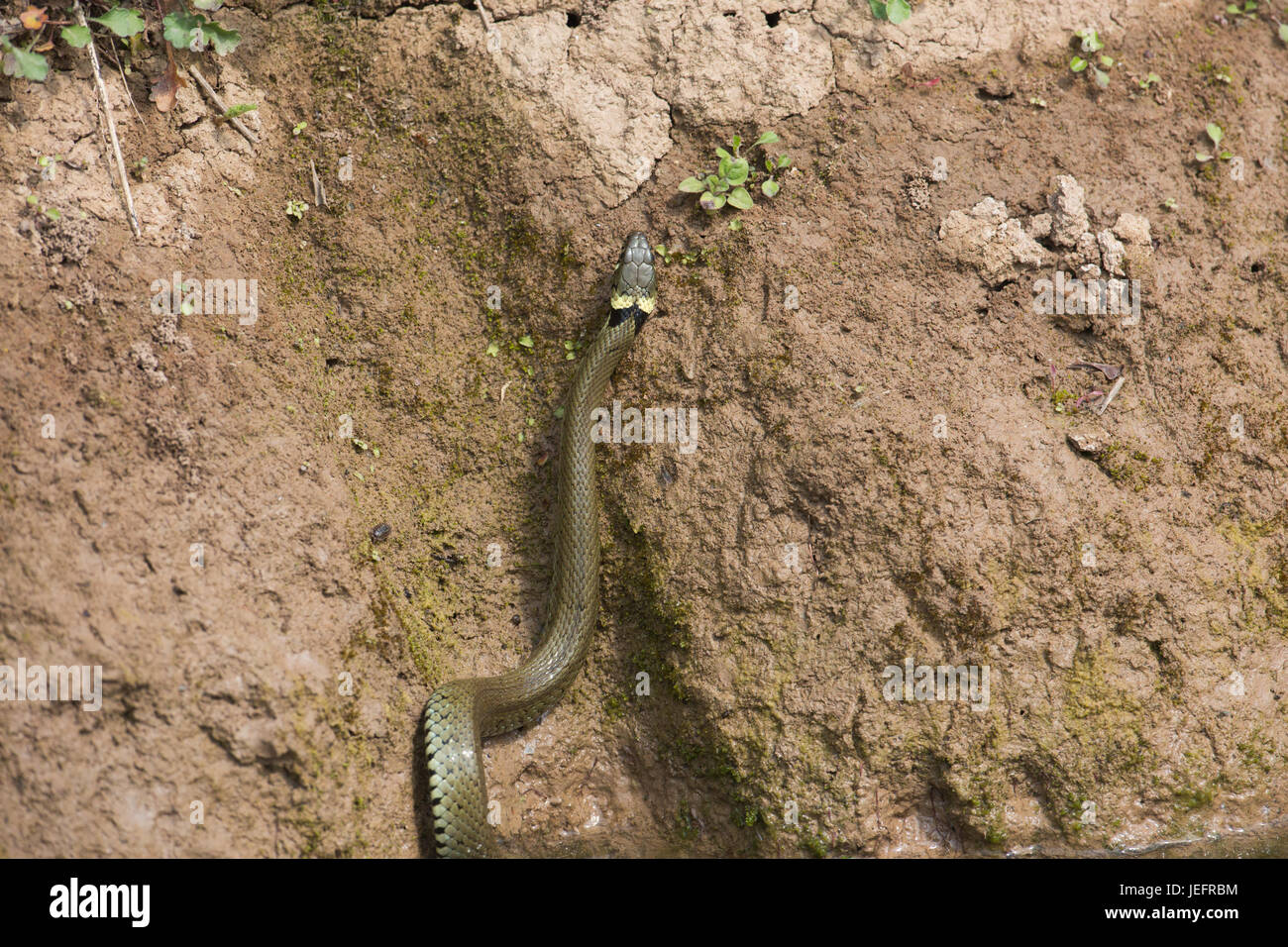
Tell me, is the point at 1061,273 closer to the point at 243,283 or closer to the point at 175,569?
the point at 243,283

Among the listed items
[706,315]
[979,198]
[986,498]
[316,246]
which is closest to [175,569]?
[316,246]

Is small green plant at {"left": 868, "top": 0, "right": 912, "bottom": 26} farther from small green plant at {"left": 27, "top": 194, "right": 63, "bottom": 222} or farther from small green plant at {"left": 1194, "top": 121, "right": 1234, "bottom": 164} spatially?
small green plant at {"left": 27, "top": 194, "right": 63, "bottom": 222}

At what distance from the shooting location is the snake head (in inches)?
193

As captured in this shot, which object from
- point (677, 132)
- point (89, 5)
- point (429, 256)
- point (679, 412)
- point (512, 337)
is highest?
point (89, 5)

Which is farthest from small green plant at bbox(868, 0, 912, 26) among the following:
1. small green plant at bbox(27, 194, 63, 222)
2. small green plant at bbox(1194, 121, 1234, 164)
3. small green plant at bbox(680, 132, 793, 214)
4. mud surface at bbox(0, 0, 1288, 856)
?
small green plant at bbox(27, 194, 63, 222)

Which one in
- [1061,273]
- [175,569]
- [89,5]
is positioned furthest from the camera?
[1061,273]

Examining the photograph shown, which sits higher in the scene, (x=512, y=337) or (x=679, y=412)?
(x=512, y=337)

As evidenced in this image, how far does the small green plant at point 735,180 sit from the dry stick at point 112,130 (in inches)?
116

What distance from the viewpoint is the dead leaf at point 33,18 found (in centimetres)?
422

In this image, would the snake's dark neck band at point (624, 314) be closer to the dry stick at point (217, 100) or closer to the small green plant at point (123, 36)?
the dry stick at point (217, 100)

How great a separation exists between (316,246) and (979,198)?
3925mm

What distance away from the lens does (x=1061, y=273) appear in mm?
4883

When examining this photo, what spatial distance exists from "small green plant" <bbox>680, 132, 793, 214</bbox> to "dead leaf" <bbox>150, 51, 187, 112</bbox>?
2851 mm

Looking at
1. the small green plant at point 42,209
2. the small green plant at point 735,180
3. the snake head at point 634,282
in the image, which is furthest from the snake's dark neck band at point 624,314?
the small green plant at point 42,209
